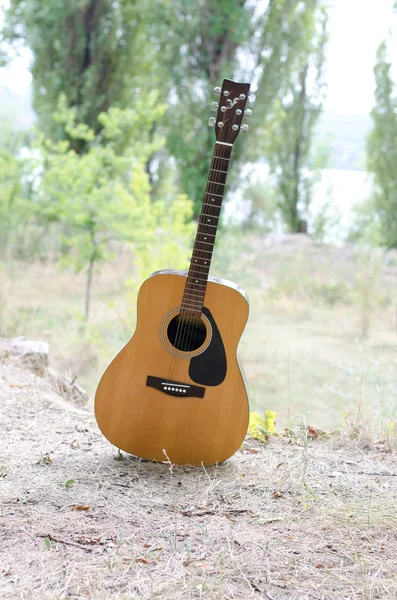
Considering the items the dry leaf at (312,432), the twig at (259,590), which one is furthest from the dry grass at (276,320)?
the twig at (259,590)

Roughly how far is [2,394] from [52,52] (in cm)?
699

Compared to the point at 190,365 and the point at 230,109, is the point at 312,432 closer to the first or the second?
the point at 190,365

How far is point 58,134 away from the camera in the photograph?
28.2 ft

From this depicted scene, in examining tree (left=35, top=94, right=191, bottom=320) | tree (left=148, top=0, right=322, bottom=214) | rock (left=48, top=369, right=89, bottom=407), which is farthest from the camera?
tree (left=148, top=0, right=322, bottom=214)

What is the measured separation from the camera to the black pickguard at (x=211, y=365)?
233 cm

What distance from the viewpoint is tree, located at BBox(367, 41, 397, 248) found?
396 inches

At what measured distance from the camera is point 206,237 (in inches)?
93.5

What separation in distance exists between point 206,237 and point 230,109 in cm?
48

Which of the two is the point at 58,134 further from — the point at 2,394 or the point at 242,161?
the point at 2,394

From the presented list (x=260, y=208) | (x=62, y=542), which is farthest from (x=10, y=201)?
(x=260, y=208)

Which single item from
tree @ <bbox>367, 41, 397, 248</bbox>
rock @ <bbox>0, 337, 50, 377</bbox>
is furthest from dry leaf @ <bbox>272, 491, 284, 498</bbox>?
tree @ <bbox>367, 41, 397, 248</bbox>

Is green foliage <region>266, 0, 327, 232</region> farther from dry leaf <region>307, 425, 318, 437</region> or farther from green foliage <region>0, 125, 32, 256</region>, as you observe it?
dry leaf <region>307, 425, 318, 437</region>

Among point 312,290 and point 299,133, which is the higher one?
point 299,133

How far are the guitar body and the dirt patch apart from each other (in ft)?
0.35
